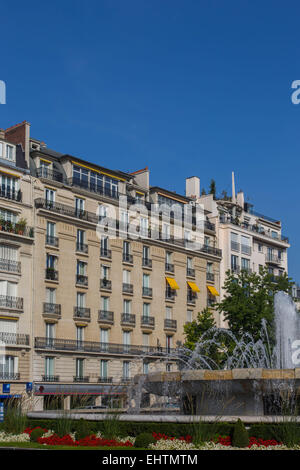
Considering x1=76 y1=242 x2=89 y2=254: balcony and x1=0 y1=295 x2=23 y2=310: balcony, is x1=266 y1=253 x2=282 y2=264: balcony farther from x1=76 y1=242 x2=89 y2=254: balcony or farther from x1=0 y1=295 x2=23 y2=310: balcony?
x1=0 y1=295 x2=23 y2=310: balcony

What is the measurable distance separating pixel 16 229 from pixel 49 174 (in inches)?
251

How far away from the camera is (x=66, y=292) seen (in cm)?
5512

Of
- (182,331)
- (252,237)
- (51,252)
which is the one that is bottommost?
(182,331)

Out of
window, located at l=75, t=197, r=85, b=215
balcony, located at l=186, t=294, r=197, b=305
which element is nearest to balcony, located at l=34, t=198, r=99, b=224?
window, located at l=75, t=197, r=85, b=215

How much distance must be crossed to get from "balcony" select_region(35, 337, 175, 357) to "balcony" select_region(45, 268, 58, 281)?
4.45 m

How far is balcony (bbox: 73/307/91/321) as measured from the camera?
55594 millimetres

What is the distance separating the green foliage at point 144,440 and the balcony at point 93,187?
3999 cm

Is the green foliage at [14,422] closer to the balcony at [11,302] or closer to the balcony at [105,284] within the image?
the balcony at [11,302]

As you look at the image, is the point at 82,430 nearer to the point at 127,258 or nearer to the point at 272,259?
the point at 127,258

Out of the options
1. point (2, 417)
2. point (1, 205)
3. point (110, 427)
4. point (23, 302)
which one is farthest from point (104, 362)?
point (110, 427)

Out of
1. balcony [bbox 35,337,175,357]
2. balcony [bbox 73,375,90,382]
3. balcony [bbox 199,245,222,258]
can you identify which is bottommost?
balcony [bbox 73,375,90,382]

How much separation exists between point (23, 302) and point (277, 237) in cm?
4184

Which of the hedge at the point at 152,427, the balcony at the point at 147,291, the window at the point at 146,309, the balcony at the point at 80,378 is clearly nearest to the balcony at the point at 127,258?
the balcony at the point at 147,291
